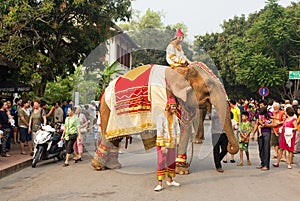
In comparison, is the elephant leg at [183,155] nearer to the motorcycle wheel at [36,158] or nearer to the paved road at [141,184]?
the paved road at [141,184]

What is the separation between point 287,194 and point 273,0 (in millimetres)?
22408

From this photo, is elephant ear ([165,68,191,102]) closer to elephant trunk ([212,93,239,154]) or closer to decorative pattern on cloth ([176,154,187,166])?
elephant trunk ([212,93,239,154])

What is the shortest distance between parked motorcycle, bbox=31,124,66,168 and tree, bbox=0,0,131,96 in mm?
3513

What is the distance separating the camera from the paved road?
6.70 metres

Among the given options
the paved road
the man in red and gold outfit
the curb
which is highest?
the man in red and gold outfit

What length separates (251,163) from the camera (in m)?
10.2

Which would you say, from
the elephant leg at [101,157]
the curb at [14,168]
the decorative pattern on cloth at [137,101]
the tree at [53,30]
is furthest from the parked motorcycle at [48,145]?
the tree at [53,30]

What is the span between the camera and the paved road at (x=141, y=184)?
6695mm

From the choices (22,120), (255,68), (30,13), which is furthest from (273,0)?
(22,120)

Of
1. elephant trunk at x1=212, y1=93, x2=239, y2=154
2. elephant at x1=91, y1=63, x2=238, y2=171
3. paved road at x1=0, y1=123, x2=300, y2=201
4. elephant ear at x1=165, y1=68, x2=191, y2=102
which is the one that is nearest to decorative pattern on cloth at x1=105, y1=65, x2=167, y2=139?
elephant at x1=91, y1=63, x2=238, y2=171

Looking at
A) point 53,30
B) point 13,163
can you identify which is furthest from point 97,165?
point 53,30

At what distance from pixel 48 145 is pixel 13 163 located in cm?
101

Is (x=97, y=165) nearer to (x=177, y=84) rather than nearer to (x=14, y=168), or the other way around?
(x=14, y=168)

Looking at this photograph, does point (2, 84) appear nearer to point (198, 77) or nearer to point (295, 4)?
point (198, 77)
